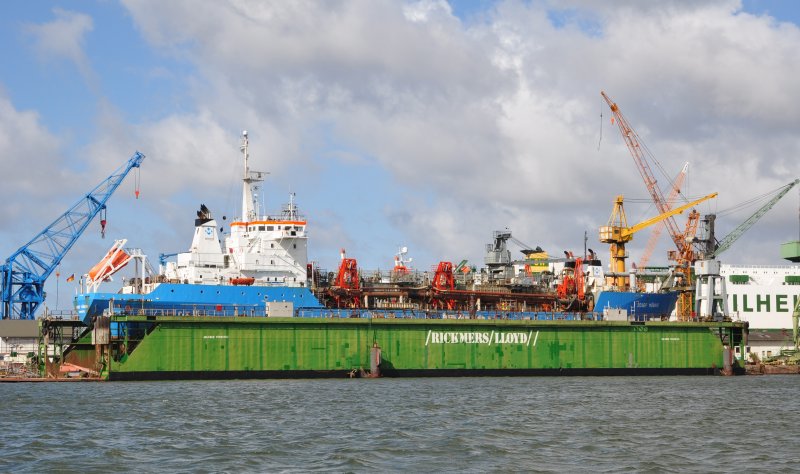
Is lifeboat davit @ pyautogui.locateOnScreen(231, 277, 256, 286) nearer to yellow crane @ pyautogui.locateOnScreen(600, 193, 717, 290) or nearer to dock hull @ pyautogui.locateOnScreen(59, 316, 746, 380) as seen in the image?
dock hull @ pyautogui.locateOnScreen(59, 316, 746, 380)

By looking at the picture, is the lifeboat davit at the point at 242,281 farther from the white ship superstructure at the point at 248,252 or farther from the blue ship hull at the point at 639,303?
the blue ship hull at the point at 639,303

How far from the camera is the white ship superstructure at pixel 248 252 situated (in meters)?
66.1

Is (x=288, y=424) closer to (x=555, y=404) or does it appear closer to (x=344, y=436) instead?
(x=344, y=436)

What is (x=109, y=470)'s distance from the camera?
2880cm

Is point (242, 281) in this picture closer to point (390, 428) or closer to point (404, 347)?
point (404, 347)

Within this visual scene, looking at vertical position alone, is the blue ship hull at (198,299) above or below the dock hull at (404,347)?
above

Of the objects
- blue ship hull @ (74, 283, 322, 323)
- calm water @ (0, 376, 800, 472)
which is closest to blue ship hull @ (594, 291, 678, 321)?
calm water @ (0, 376, 800, 472)

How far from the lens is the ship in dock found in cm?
6031

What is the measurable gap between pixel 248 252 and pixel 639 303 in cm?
2977

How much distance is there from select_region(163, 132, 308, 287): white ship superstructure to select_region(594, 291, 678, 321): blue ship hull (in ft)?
73.7

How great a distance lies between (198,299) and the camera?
63969mm

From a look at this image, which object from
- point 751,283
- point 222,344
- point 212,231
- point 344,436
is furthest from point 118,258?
point 751,283

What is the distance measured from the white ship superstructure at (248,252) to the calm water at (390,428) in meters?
12.0

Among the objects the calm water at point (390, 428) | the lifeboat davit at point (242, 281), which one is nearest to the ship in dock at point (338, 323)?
the lifeboat davit at point (242, 281)
